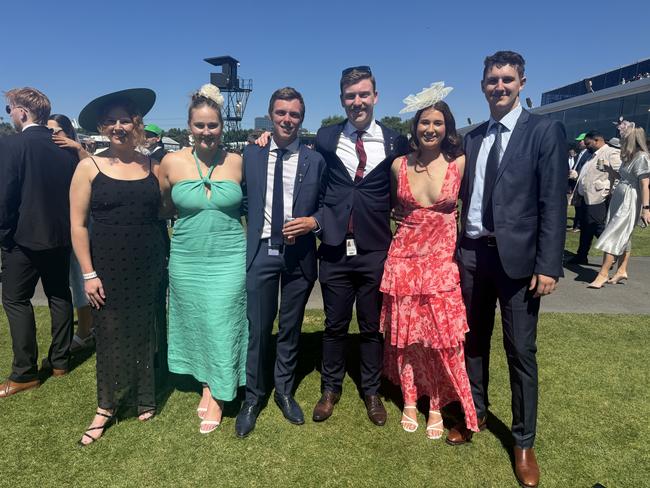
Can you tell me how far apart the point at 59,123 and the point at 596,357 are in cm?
571

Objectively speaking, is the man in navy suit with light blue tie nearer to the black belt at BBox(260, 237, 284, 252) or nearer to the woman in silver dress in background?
the black belt at BBox(260, 237, 284, 252)

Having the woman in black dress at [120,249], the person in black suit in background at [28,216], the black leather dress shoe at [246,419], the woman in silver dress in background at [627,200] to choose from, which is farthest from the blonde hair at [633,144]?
the person in black suit in background at [28,216]

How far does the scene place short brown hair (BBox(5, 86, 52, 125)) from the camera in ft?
10.6

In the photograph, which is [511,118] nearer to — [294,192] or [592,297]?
[294,192]

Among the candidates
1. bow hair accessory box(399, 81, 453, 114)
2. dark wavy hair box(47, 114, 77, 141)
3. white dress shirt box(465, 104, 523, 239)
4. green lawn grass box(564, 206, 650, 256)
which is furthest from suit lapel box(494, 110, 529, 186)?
green lawn grass box(564, 206, 650, 256)

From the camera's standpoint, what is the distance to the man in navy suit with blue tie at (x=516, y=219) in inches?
91.5

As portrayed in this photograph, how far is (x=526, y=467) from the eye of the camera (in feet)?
8.12

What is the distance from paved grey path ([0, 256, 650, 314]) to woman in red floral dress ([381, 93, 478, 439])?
2.71 meters

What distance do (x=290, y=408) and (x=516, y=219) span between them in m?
1.99

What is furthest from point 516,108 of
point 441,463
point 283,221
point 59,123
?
point 59,123

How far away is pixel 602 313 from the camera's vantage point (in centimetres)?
517

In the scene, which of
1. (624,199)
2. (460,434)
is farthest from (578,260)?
(460,434)

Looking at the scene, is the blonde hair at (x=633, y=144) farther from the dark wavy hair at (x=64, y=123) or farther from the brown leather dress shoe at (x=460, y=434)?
the dark wavy hair at (x=64, y=123)

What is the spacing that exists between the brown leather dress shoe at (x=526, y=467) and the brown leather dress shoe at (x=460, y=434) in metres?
0.34
